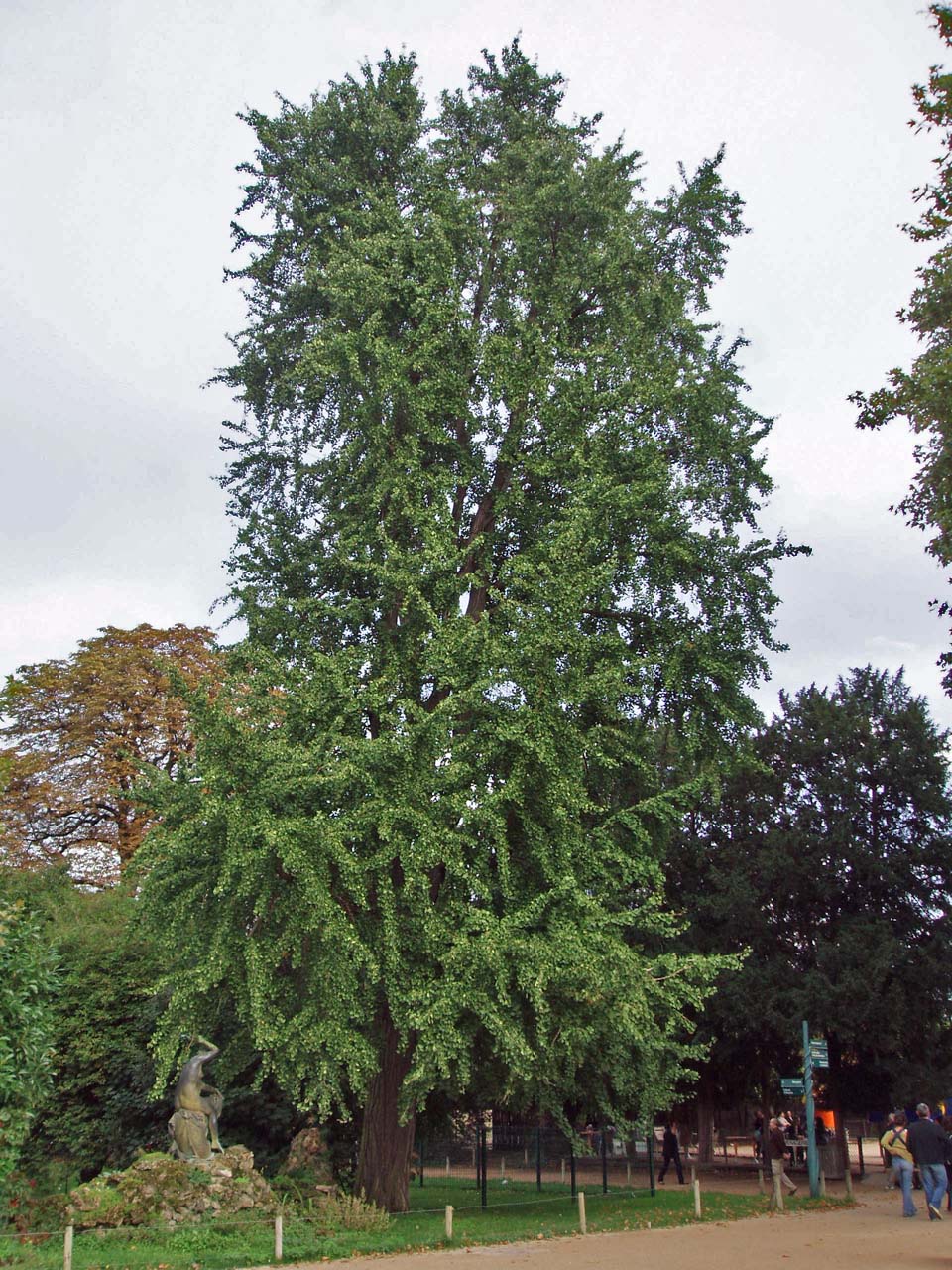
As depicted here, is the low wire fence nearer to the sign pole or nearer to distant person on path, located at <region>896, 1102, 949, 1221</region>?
the sign pole

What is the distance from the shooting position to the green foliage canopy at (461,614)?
15.4 meters

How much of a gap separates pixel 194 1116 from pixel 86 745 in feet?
61.5

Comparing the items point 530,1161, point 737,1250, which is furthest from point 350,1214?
point 530,1161

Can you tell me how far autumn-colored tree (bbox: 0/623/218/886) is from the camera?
33.7 m

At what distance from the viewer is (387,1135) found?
690 inches

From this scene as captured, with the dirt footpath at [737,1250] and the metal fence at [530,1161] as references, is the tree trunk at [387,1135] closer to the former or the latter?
the dirt footpath at [737,1250]

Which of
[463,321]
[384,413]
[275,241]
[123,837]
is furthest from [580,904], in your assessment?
[123,837]

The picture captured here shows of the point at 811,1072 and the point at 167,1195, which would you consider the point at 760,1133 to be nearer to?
the point at 811,1072

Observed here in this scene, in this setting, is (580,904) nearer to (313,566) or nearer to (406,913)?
(406,913)

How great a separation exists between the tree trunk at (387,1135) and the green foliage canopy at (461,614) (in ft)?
0.20

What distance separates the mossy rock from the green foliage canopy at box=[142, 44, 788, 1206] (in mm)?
1599

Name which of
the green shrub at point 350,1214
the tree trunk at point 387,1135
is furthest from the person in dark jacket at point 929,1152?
the green shrub at point 350,1214

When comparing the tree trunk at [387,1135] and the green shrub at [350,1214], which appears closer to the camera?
the green shrub at [350,1214]

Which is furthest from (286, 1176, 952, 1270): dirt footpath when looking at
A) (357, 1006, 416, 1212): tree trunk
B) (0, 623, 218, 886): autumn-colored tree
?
(0, 623, 218, 886): autumn-colored tree
